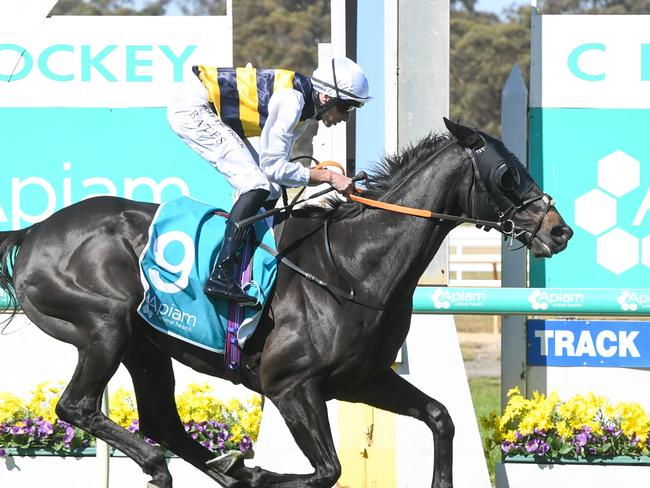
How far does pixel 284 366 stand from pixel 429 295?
4.76 feet

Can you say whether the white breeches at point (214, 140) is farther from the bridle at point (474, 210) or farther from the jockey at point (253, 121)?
the bridle at point (474, 210)

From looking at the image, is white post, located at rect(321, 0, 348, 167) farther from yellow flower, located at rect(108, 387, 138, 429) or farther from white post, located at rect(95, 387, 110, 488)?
white post, located at rect(95, 387, 110, 488)

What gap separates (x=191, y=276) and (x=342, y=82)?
974 mm

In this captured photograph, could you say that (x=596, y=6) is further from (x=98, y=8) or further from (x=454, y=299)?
(x=454, y=299)

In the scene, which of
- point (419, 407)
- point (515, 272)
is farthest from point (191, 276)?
point (515, 272)

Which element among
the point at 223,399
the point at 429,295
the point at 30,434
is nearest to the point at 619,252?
the point at 429,295

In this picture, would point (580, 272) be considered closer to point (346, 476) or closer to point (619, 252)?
point (619, 252)

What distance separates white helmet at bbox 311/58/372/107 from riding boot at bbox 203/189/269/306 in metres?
0.51

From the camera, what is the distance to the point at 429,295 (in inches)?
232

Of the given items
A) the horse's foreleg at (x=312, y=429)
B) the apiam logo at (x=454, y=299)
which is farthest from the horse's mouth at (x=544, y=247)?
the apiam logo at (x=454, y=299)

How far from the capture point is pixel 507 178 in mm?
4570

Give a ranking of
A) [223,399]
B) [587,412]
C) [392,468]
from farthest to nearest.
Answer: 1. [223,399]
2. [587,412]
3. [392,468]

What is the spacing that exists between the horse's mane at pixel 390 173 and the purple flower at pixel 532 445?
1.76 m

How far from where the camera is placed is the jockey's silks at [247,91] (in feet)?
15.7
